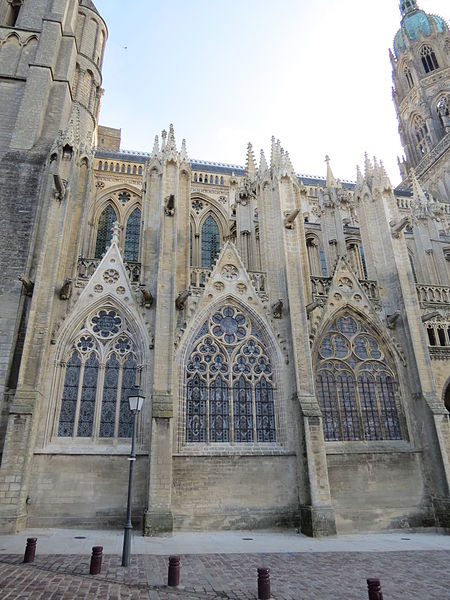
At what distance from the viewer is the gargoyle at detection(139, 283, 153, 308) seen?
14.8m

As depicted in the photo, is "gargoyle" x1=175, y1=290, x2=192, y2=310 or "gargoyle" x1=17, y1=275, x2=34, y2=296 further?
"gargoyle" x1=175, y1=290, x2=192, y2=310

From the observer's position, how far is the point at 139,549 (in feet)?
32.0

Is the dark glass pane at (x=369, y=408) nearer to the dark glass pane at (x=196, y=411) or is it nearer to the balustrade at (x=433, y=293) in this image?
the dark glass pane at (x=196, y=411)

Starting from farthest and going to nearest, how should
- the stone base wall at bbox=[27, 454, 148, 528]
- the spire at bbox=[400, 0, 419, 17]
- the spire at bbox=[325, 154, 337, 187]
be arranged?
1. the spire at bbox=[400, 0, 419, 17]
2. the spire at bbox=[325, 154, 337, 187]
3. the stone base wall at bbox=[27, 454, 148, 528]

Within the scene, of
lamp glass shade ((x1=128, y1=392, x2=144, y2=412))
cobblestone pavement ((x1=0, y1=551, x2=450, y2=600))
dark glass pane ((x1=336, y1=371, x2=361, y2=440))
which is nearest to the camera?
cobblestone pavement ((x1=0, y1=551, x2=450, y2=600))

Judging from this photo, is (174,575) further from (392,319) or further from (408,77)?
(408,77)

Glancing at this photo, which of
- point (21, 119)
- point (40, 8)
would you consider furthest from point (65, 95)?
point (40, 8)

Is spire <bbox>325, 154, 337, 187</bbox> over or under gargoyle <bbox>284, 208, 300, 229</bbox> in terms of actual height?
over

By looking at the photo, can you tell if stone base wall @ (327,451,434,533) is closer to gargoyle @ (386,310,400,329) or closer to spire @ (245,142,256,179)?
gargoyle @ (386,310,400,329)

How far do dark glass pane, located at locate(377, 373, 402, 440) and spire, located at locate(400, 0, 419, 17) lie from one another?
5670cm

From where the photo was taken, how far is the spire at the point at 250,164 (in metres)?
22.3

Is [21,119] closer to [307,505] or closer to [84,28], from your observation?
[84,28]

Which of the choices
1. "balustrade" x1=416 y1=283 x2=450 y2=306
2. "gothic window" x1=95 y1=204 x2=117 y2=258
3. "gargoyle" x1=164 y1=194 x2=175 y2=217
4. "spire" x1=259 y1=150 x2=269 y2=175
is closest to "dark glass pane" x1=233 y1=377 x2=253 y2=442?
"gargoyle" x1=164 y1=194 x2=175 y2=217

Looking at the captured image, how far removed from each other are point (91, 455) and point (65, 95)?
18.1 metres
